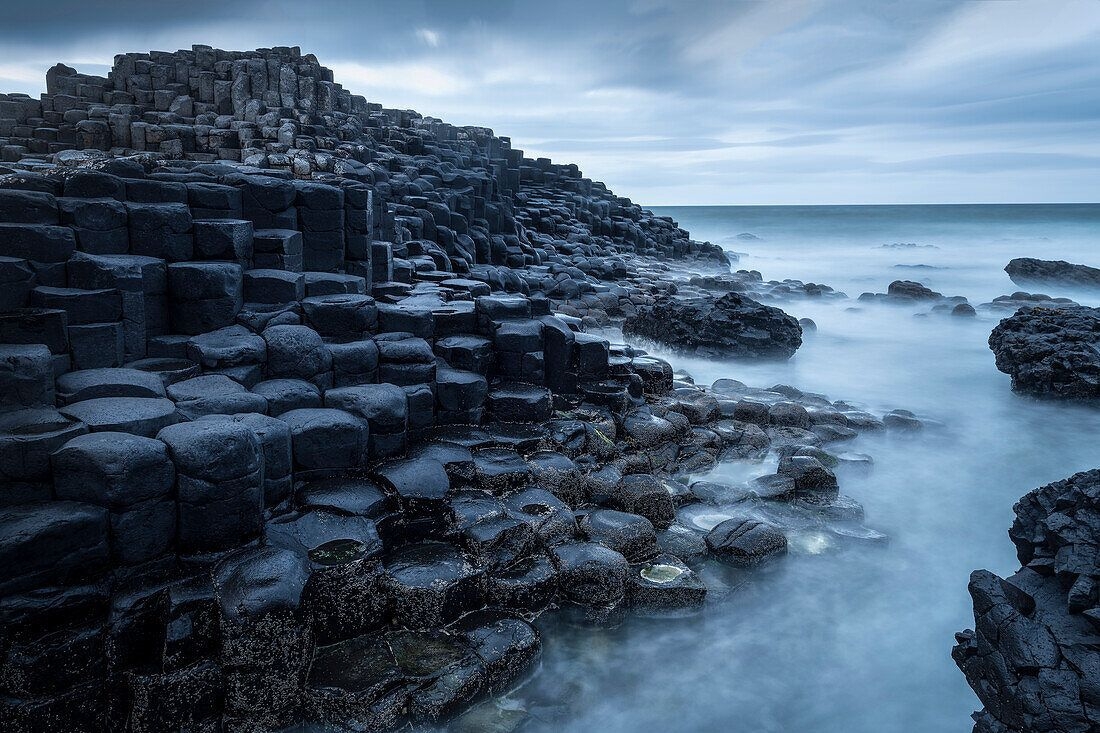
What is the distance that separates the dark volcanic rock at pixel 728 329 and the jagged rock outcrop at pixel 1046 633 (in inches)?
379

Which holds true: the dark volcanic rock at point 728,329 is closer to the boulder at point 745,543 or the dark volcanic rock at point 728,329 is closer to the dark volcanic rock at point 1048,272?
the boulder at point 745,543

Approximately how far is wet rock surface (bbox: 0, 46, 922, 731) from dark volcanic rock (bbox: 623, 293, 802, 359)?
3.15 meters

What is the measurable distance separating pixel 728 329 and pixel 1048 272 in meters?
22.9

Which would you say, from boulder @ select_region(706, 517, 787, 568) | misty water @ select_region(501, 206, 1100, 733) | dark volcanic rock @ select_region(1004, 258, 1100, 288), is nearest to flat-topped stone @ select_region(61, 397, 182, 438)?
misty water @ select_region(501, 206, 1100, 733)

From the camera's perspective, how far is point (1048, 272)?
1118 inches

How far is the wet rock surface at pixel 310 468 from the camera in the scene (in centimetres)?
395

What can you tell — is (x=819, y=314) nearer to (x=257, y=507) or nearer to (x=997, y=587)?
(x=997, y=587)

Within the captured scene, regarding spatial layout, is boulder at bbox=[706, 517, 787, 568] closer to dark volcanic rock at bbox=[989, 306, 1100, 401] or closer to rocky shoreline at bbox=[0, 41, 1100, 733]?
rocky shoreline at bbox=[0, 41, 1100, 733]

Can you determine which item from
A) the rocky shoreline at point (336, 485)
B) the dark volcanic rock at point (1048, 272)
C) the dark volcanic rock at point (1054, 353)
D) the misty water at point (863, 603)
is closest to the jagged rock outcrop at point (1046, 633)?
the rocky shoreline at point (336, 485)

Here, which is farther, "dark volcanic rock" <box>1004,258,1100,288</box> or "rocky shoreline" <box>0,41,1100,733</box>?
"dark volcanic rock" <box>1004,258,1100,288</box>

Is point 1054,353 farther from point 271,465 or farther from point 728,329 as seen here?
point 271,465

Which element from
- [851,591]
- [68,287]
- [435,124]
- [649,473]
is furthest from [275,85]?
[851,591]

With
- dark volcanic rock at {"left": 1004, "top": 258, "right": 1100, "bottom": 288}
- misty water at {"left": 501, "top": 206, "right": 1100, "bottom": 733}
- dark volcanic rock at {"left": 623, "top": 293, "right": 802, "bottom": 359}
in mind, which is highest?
dark volcanic rock at {"left": 1004, "top": 258, "right": 1100, "bottom": 288}

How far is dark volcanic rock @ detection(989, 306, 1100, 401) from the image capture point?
37.7ft
